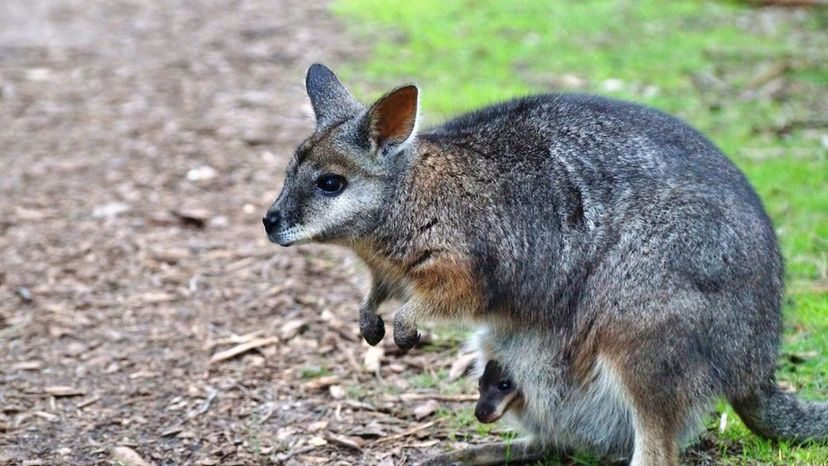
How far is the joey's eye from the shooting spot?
4.20m

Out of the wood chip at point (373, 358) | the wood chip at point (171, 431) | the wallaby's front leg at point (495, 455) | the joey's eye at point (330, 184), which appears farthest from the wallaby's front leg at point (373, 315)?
the wood chip at point (171, 431)

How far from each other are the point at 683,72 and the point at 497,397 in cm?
609

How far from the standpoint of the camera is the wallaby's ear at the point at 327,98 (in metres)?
4.46

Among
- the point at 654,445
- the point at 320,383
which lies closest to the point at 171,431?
the point at 320,383

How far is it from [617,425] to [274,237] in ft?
4.47

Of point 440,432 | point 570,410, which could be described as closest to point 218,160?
point 440,432

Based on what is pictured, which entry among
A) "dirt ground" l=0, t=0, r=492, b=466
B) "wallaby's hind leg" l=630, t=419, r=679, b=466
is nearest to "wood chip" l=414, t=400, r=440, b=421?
"dirt ground" l=0, t=0, r=492, b=466

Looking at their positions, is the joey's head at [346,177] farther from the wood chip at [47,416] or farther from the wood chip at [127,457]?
the wood chip at [47,416]

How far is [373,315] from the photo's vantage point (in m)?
4.39

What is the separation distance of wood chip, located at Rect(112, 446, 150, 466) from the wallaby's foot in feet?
3.12

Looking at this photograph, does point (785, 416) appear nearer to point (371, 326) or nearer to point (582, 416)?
Answer: point (582, 416)

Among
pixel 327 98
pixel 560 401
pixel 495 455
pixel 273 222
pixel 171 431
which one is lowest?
pixel 171 431

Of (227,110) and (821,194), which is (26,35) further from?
(821,194)

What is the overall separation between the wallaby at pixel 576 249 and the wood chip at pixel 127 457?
0.99 m
